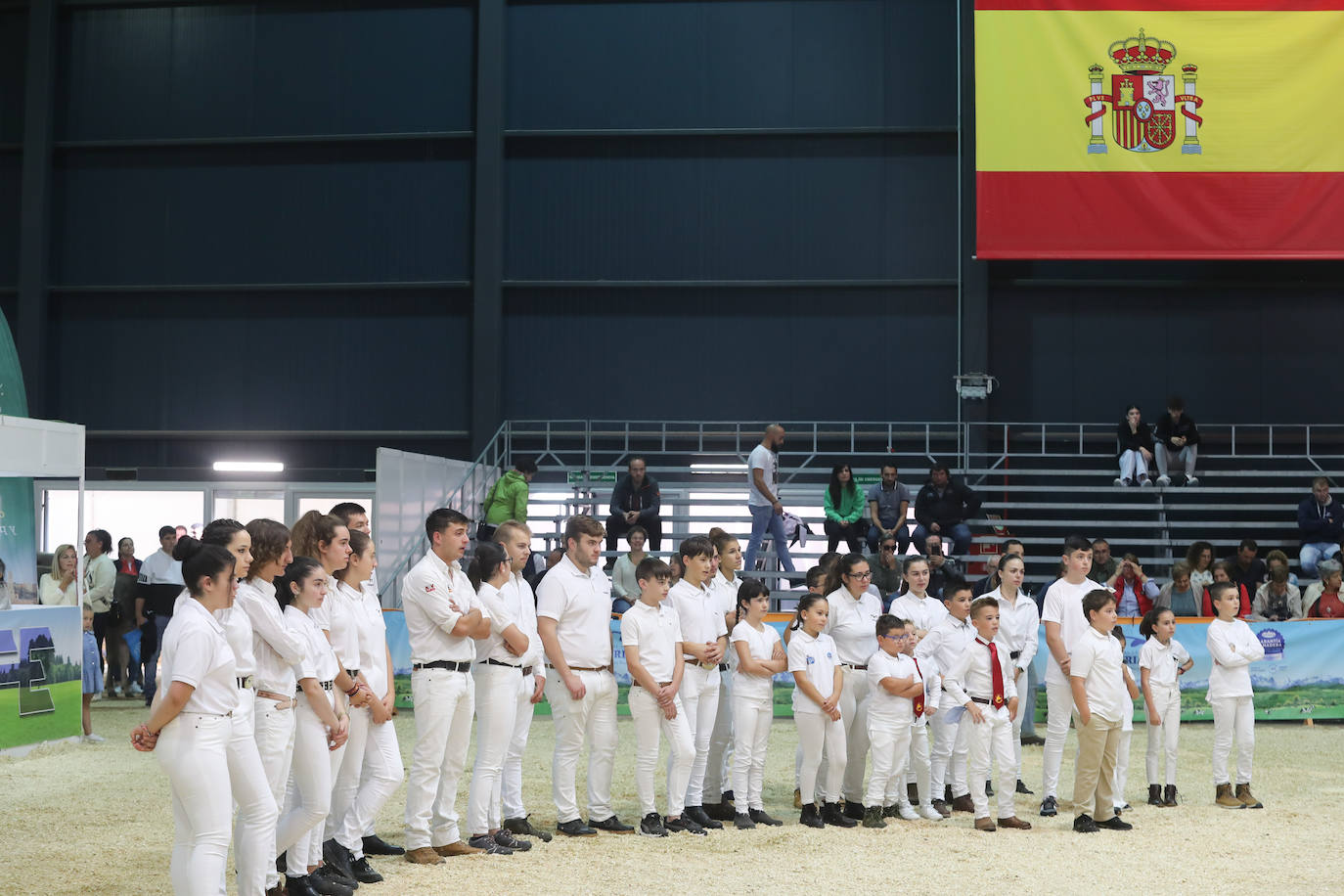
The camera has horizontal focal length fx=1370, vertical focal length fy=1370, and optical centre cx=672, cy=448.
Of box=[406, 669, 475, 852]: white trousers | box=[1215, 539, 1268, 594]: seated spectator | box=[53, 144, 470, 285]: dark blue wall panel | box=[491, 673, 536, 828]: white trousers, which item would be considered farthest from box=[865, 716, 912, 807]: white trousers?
box=[53, 144, 470, 285]: dark blue wall panel

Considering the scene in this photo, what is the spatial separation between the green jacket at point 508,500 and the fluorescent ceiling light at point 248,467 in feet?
17.6

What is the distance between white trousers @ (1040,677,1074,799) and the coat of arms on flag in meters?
11.6

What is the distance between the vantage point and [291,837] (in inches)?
254

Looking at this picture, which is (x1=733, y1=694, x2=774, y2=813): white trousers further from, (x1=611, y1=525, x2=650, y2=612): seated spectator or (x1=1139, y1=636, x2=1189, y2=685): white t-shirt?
(x1=611, y1=525, x2=650, y2=612): seated spectator

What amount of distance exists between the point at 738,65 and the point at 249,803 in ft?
54.4

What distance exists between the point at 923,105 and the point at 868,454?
5.34 m

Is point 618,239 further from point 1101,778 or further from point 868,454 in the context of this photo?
point 1101,778

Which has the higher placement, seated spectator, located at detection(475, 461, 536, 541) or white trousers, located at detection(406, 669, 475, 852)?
seated spectator, located at detection(475, 461, 536, 541)

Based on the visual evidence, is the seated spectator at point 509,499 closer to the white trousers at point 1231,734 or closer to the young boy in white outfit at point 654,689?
the young boy in white outfit at point 654,689

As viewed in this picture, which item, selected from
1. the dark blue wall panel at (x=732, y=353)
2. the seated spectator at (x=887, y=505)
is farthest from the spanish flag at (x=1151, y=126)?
the seated spectator at (x=887, y=505)

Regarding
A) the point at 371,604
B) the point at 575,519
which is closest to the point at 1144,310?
the point at 575,519

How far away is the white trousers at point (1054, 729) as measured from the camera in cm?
930

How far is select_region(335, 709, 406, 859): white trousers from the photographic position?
7090 mm

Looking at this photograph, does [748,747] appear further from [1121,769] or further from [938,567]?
[938,567]
